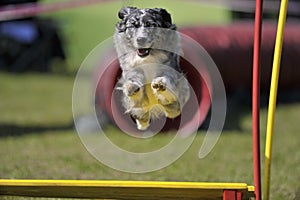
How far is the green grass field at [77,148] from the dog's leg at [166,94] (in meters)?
0.71

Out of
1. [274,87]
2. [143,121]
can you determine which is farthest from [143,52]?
[274,87]

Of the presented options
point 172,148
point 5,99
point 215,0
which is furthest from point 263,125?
point 215,0

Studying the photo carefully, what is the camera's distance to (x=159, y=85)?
11.6 ft

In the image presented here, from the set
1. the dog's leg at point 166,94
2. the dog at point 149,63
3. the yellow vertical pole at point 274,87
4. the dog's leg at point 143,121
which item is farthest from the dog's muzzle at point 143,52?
the yellow vertical pole at point 274,87

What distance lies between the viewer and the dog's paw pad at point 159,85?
11.6 feet

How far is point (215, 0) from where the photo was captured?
14.4 m

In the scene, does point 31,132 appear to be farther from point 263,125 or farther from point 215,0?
point 215,0

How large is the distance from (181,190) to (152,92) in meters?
0.54

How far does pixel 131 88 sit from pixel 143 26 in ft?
0.98

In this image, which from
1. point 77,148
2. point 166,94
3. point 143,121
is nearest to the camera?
point 166,94

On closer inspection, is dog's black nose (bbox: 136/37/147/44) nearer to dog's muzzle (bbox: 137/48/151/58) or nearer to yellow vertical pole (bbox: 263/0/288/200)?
dog's muzzle (bbox: 137/48/151/58)

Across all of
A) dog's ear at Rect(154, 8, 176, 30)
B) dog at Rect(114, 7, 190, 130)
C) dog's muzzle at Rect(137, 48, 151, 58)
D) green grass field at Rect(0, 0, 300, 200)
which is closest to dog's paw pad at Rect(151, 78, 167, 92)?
dog at Rect(114, 7, 190, 130)

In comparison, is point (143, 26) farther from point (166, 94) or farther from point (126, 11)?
point (166, 94)

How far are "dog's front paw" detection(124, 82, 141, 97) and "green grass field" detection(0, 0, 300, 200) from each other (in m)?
0.74
